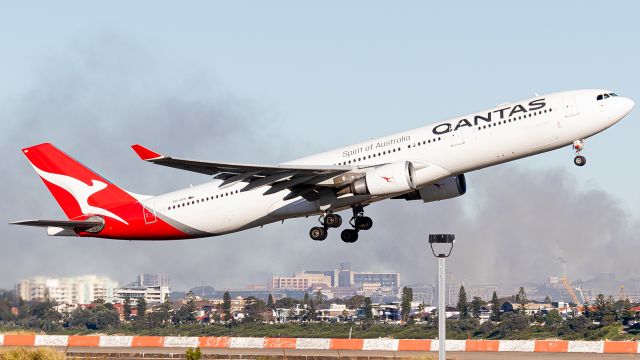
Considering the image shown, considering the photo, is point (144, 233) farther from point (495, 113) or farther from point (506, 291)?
point (506, 291)

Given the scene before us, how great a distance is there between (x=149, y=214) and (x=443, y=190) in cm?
1497

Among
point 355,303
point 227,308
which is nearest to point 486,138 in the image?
point 227,308

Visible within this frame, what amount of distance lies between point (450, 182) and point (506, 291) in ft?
427

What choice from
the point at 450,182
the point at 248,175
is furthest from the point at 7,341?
the point at 450,182

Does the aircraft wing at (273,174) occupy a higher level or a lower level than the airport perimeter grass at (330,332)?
higher

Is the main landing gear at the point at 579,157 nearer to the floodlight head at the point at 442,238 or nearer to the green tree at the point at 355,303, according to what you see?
the floodlight head at the point at 442,238

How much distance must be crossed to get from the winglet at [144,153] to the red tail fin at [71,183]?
11.3 meters

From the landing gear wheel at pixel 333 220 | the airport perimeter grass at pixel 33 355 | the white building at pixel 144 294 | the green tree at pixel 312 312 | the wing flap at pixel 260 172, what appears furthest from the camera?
the green tree at pixel 312 312

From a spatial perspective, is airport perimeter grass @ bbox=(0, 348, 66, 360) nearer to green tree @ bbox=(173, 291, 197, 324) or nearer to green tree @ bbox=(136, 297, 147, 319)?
green tree @ bbox=(173, 291, 197, 324)

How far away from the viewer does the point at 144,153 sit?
4253cm

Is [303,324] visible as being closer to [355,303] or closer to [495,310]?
[495,310]

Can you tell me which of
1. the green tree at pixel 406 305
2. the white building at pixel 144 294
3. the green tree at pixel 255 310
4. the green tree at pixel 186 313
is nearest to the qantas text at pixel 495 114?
the white building at pixel 144 294

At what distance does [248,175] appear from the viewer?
45625 millimetres

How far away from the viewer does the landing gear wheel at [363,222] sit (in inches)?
2028
